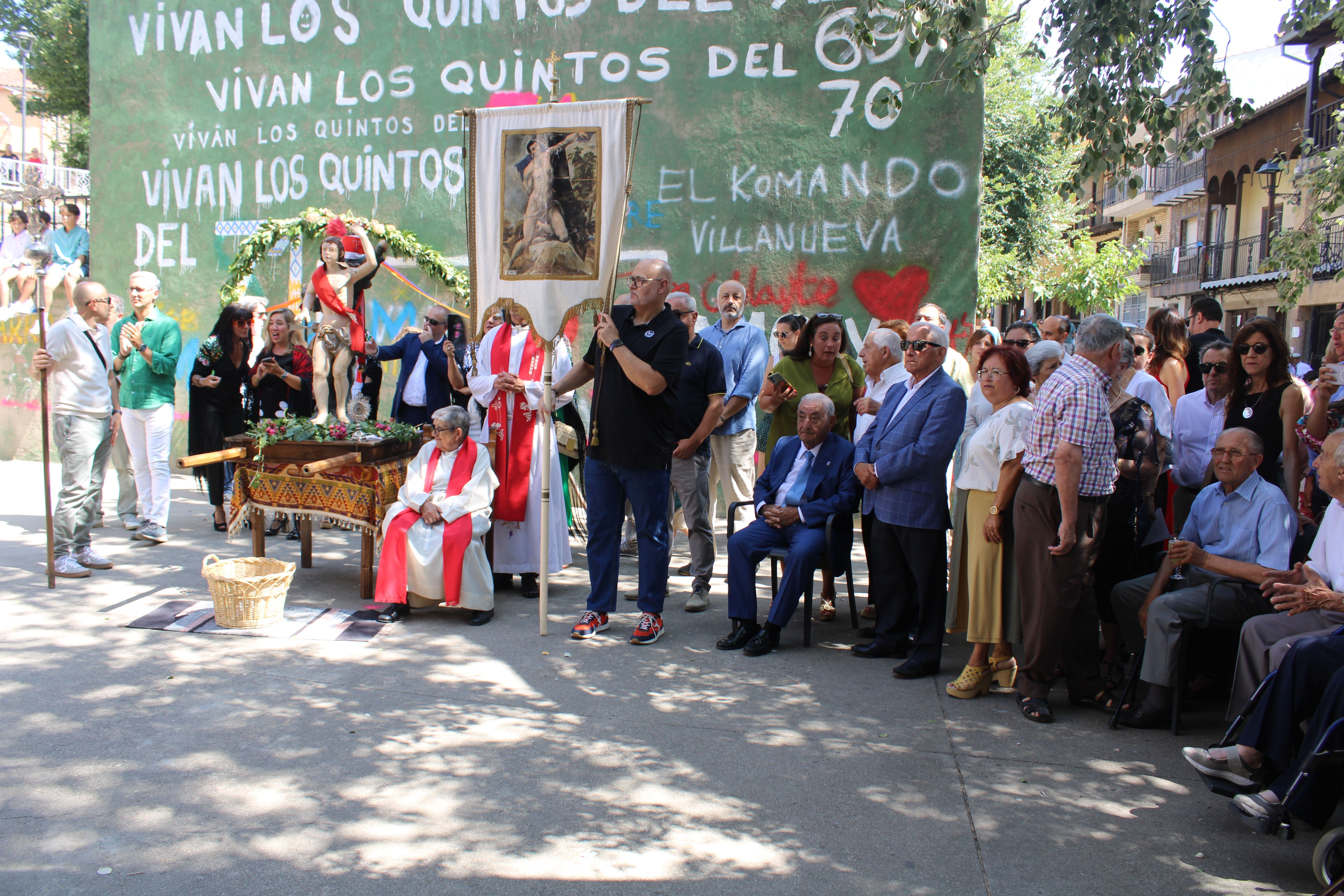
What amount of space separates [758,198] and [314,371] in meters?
4.53

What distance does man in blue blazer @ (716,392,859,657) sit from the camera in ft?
18.3

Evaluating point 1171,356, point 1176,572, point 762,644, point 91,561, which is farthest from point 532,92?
point 1176,572

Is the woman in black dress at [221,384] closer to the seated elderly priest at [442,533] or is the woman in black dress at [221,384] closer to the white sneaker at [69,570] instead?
the white sneaker at [69,570]

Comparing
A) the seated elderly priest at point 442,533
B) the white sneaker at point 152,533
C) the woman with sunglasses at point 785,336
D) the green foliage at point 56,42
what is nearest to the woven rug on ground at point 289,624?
the seated elderly priest at point 442,533

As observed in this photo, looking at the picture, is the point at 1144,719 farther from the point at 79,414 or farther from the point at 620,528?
the point at 79,414

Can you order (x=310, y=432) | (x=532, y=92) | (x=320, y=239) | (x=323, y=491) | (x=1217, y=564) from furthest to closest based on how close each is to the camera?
(x=532, y=92)
(x=320, y=239)
(x=310, y=432)
(x=323, y=491)
(x=1217, y=564)

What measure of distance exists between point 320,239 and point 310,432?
3.29m

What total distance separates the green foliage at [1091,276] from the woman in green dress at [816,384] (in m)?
24.8

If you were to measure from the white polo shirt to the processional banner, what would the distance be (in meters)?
3.07

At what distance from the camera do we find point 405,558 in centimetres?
607

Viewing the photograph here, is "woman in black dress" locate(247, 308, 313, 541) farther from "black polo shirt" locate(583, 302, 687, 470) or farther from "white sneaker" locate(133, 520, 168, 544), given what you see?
"black polo shirt" locate(583, 302, 687, 470)

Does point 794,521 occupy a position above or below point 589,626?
above

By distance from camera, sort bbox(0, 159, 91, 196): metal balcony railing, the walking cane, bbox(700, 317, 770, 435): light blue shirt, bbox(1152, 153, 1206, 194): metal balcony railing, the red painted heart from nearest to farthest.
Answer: the walking cane
bbox(700, 317, 770, 435): light blue shirt
bbox(0, 159, 91, 196): metal balcony railing
the red painted heart
bbox(1152, 153, 1206, 194): metal balcony railing

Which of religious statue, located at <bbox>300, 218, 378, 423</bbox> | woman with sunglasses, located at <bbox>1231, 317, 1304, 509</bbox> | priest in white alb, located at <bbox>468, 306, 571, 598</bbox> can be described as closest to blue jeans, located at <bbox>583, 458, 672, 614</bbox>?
priest in white alb, located at <bbox>468, 306, 571, 598</bbox>
